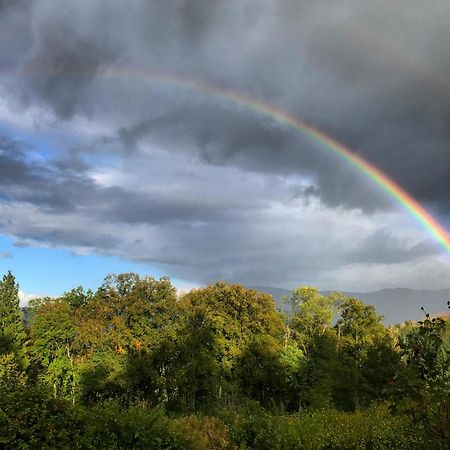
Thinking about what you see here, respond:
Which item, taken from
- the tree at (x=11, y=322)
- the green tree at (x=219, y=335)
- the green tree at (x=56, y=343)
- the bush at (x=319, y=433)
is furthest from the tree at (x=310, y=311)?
the bush at (x=319, y=433)

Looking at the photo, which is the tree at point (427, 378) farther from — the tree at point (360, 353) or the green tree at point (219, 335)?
the green tree at point (219, 335)

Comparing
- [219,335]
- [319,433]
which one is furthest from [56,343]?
[319,433]

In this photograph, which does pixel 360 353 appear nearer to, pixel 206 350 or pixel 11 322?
pixel 206 350

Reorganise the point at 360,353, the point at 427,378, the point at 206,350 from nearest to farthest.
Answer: the point at 427,378
the point at 206,350
the point at 360,353

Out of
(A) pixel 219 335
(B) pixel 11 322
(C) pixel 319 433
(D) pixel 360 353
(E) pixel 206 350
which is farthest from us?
(B) pixel 11 322

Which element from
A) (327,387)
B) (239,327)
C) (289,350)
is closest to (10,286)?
(239,327)

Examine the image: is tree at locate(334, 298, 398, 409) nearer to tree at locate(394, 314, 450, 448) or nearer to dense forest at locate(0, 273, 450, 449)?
dense forest at locate(0, 273, 450, 449)

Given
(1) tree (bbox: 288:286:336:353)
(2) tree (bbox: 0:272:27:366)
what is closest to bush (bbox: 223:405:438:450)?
(1) tree (bbox: 288:286:336:353)

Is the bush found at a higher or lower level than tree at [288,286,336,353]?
lower

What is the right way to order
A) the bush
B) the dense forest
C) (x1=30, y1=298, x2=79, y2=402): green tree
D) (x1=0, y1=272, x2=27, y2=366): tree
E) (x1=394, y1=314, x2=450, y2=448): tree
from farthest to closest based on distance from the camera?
(x1=0, y1=272, x2=27, y2=366): tree < (x1=30, y1=298, x2=79, y2=402): green tree < the dense forest < the bush < (x1=394, y1=314, x2=450, y2=448): tree

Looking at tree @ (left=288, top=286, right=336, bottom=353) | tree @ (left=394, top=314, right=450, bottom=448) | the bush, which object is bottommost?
the bush

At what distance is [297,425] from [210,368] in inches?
1147

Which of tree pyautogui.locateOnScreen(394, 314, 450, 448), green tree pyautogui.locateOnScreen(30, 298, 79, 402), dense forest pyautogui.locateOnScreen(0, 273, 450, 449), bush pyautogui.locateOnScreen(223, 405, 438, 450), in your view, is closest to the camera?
tree pyautogui.locateOnScreen(394, 314, 450, 448)

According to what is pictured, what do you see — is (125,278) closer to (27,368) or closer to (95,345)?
(95,345)
